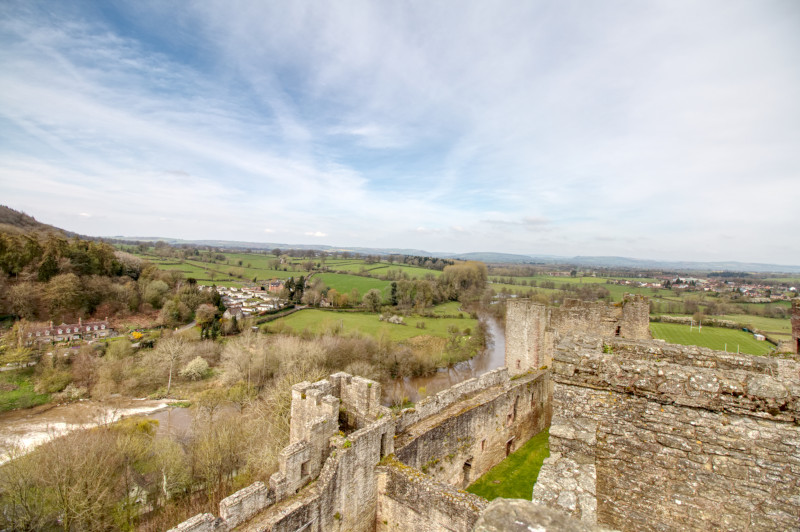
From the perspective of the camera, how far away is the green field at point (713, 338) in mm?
25375

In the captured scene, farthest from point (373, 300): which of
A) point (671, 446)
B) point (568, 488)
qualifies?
point (671, 446)

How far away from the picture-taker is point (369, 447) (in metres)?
7.21

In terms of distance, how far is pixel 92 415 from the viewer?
1870 centimetres

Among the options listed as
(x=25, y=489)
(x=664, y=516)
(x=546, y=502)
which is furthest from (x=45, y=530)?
(x=664, y=516)

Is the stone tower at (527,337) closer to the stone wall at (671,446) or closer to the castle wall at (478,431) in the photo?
the castle wall at (478,431)

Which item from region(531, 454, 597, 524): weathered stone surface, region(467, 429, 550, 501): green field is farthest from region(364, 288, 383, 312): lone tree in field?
region(531, 454, 597, 524): weathered stone surface

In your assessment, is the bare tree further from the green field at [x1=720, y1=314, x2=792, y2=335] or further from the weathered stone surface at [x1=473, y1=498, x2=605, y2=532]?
the green field at [x1=720, y1=314, x2=792, y2=335]

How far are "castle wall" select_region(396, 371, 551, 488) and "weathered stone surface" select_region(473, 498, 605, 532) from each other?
6.85 meters

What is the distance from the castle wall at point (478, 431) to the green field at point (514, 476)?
0.20 metres

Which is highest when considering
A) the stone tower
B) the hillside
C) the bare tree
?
the hillside

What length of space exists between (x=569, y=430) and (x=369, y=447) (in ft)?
15.3

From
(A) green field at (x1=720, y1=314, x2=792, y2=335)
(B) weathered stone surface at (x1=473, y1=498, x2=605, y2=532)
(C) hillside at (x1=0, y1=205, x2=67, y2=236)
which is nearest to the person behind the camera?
(B) weathered stone surface at (x1=473, y1=498, x2=605, y2=532)

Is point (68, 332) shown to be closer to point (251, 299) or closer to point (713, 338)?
A: point (251, 299)

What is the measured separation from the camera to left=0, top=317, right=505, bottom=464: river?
57.3 ft
